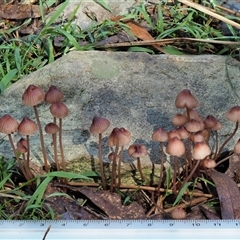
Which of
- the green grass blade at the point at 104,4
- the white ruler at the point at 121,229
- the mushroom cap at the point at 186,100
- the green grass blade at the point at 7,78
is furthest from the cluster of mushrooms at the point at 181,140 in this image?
the green grass blade at the point at 104,4

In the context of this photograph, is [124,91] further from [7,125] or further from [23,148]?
[7,125]

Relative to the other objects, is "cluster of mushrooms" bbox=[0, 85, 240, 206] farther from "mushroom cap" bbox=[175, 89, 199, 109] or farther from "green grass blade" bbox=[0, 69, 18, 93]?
"green grass blade" bbox=[0, 69, 18, 93]

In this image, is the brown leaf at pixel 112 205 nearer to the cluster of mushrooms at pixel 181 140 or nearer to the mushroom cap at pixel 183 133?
the cluster of mushrooms at pixel 181 140

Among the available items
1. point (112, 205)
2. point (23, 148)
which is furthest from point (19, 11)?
point (112, 205)

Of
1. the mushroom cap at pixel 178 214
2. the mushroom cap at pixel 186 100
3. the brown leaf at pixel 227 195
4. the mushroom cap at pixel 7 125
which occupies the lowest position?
the brown leaf at pixel 227 195

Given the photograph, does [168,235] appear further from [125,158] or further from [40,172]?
[40,172]

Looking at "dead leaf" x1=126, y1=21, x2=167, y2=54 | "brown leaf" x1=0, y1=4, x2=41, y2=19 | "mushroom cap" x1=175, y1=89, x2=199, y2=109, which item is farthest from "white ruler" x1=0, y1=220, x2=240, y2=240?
"brown leaf" x1=0, y1=4, x2=41, y2=19
